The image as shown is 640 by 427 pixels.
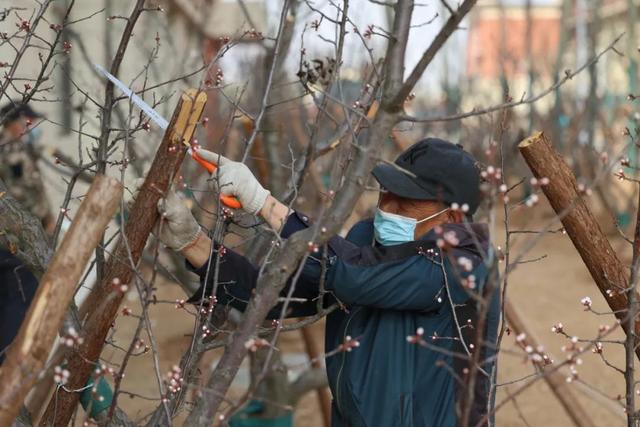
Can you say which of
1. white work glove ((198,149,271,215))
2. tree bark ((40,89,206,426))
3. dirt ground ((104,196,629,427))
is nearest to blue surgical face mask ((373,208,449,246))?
white work glove ((198,149,271,215))

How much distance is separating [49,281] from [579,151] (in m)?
13.4

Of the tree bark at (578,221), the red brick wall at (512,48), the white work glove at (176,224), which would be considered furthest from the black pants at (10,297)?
the red brick wall at (512,48)

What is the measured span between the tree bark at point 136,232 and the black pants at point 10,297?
214 centimetres

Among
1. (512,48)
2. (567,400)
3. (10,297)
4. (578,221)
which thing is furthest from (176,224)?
(512,48)

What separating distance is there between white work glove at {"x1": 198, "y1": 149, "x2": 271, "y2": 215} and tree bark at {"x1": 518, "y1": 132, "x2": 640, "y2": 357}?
815 mm

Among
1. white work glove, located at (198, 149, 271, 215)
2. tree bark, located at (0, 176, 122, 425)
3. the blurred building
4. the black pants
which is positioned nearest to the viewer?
tree bark, located at (0, 176, 122, 425)

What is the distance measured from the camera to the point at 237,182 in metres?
2.46

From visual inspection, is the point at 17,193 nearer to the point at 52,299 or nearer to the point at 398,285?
the point at 398,285

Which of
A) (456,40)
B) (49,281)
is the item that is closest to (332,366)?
(49,281)

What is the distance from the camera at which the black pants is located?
14.9 ft

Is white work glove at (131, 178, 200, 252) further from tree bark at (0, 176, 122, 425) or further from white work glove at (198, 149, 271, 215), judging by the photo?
tree bark at (0, 176, 122, 425)

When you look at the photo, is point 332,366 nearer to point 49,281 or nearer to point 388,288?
point 388,288

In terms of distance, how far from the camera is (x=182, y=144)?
234cm

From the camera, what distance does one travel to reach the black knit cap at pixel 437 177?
2.68m
